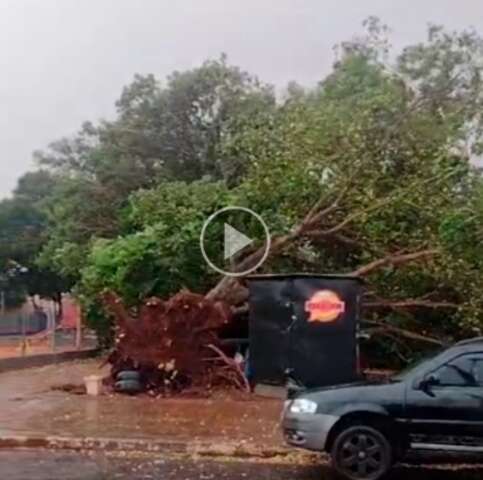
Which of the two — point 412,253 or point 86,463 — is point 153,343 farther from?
point 86,463

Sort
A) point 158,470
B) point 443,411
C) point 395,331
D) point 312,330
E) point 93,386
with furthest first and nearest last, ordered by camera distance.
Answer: point 395,331, point 93,386, point 312,330, point 158,470, point 443,411

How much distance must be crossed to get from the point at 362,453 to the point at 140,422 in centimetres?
488

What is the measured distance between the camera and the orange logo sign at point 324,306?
16.3m

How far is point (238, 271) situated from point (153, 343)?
2762mm

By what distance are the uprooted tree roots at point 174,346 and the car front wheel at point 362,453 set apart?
8.02 metres

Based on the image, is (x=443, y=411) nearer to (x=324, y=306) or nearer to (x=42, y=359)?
(x=324, y=306)

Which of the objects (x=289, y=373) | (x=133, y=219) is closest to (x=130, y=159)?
(x=133, y=219)

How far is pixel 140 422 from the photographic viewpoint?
45.5 feet

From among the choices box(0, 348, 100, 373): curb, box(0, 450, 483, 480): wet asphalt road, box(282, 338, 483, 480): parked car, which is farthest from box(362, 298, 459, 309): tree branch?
box(0, 348, 100, 373): curb

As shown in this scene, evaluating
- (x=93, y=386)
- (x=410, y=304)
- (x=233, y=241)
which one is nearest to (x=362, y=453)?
(x=93, y=386)

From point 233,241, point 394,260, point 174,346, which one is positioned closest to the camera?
point 174,346
